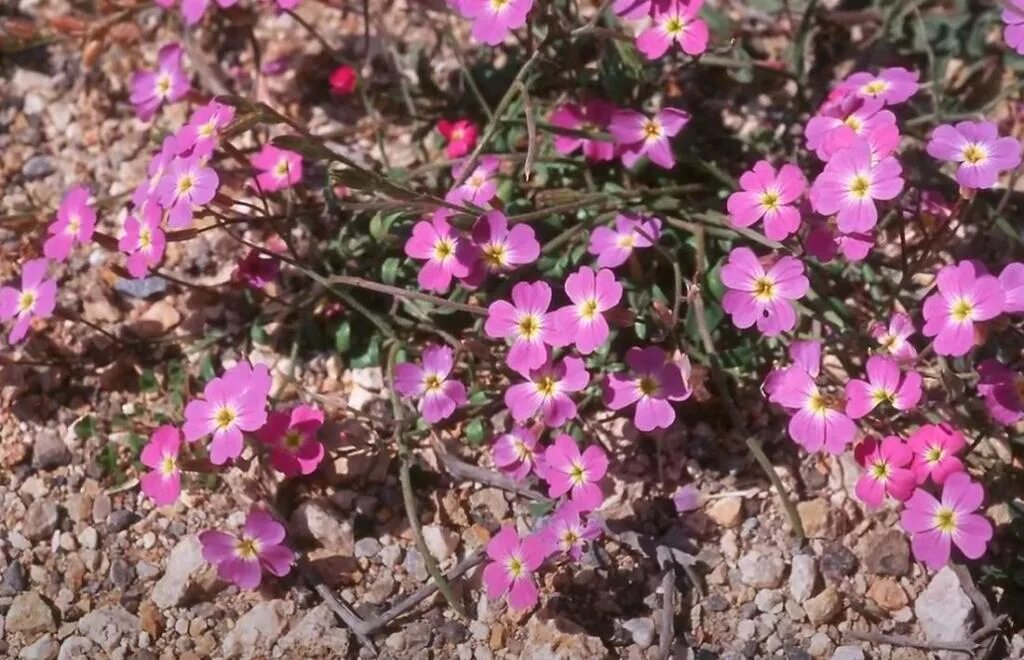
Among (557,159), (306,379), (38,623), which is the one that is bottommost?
(38,623)

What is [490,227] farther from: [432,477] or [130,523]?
[130,523]

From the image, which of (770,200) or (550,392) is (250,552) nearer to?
(550,392)

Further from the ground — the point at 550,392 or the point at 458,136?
the point at 458,136

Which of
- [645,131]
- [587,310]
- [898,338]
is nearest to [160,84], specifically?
[645,131]

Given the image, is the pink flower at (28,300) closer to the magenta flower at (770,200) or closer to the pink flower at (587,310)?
the pink flower at (587,310)

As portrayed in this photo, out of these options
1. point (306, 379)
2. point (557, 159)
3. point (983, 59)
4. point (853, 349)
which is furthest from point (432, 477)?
point (983, 59)
